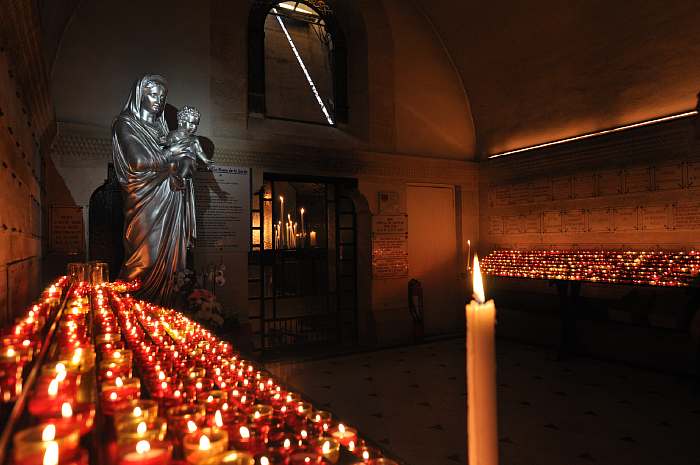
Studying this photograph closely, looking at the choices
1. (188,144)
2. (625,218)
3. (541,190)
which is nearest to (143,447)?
(188,144)

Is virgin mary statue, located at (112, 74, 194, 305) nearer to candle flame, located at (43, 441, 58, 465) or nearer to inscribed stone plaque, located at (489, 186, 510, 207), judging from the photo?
candle flame, located at (43, 441, 58, 465)

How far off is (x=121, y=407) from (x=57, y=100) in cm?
588

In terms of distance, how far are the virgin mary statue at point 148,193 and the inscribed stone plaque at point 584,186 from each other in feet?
Result: 19.4

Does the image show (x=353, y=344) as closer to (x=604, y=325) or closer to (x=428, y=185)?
(x=428, y=185)

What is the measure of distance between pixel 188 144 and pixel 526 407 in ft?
15.6

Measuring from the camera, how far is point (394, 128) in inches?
312

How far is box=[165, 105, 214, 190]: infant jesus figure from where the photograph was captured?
16.6 ft

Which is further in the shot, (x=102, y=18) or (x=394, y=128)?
(x=394, y=128)

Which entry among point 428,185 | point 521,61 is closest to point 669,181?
point 521,61

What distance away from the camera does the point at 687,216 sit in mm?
5812

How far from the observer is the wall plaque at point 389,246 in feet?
24.9

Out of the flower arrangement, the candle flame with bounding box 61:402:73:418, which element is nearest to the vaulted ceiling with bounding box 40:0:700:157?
the flower arrangement

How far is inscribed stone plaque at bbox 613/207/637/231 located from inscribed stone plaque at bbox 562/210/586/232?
1.58ft

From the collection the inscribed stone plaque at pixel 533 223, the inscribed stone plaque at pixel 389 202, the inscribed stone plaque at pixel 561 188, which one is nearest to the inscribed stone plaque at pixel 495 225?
the inscribed stone plaque at pixel 533 223
